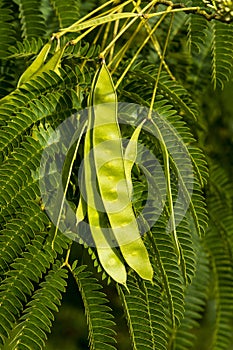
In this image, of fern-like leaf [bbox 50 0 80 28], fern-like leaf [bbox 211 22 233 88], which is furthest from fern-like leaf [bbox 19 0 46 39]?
fern-like leaf [bbox 211 22 233 88]

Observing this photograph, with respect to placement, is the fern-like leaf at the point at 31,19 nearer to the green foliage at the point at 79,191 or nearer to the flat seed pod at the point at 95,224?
the green foliage at the point at 79,191

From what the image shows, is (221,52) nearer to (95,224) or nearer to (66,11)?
(66,11)

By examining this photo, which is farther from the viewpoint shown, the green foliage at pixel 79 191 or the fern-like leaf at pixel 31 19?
the fern-like leaf at pixel 31 19

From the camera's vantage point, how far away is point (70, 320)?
2027 millimetres

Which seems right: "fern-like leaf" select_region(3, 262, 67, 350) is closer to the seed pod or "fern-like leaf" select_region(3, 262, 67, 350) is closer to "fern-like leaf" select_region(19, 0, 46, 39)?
the seed pod

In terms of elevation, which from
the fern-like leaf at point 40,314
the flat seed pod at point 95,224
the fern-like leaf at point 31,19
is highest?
the fern-like leaf at point 31,19

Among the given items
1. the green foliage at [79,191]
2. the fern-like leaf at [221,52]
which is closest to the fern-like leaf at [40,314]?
the green foliage at [79,191]

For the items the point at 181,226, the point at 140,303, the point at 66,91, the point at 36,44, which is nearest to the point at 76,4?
the point at 36,44

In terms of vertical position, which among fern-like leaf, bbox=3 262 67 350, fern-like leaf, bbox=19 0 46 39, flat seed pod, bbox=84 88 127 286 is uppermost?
fern-like leaf, bbox=19 0 46 39

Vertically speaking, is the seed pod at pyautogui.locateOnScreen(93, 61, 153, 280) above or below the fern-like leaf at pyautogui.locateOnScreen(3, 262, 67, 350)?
above

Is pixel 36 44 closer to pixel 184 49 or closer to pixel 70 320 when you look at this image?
pixel 184 49

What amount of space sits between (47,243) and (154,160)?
258 mm

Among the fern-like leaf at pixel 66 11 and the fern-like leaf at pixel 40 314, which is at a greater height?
the fern-like leaf at pixel 66 11

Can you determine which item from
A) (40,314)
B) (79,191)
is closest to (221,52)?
(79,191)
